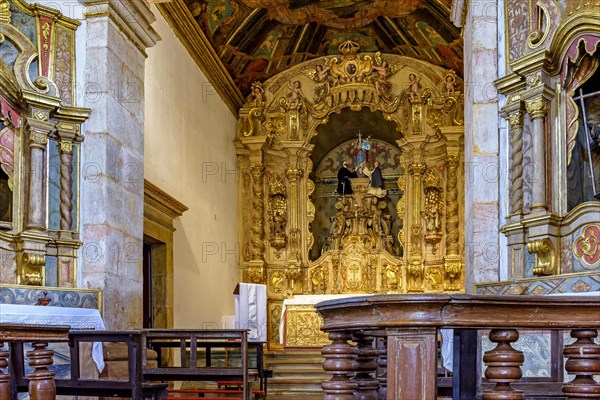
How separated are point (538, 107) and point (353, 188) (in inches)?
372

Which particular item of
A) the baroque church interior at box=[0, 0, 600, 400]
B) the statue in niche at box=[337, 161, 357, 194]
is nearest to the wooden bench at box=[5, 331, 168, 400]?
the baroque church interior at box=[0, 0, 600, 400]

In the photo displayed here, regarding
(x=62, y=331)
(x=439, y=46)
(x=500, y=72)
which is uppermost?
(x=439, y=46)

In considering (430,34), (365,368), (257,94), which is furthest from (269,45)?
(365,368)

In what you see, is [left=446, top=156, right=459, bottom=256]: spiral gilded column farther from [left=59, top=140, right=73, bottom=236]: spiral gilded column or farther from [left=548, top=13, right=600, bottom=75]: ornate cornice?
[left=59, top=140, right=73, bottom=236]: spiral gilded column

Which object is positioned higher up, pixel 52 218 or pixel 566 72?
pixel 566 72

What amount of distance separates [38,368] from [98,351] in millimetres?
3650

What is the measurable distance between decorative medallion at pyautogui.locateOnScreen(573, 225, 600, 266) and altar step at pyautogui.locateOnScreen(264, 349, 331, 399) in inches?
243

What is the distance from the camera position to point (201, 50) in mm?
13547

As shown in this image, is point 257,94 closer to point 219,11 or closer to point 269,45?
point 269,45

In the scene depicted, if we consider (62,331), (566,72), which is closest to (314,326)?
(566,72)

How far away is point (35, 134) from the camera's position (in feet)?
25.4

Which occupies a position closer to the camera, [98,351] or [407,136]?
[98,351]

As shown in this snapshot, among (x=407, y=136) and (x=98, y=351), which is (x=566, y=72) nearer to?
(x=98, y=351)

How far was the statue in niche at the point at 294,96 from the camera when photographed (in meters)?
16.1
